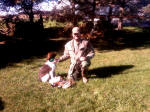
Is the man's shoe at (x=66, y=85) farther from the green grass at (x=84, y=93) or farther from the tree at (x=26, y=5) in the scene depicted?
the tree at (x=26, y=5)

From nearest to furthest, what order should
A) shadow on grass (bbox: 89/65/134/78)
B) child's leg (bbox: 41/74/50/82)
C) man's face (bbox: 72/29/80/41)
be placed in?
man's face (bbox: 72/29/80/41) < child's leg (bbox: 41/74/50/82) < shadow on grass (bbox: 89/65/134/78)

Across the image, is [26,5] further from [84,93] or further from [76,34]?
[84,93]

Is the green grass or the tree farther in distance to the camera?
the tree

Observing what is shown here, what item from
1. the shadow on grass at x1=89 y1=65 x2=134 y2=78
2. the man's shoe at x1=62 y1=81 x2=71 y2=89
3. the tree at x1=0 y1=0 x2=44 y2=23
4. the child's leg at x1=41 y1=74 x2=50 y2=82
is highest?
the tree at x1=0 y1=0 x2=44 y2=23

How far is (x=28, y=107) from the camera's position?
4.20 metres

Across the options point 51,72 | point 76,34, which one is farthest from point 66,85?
point 76,34

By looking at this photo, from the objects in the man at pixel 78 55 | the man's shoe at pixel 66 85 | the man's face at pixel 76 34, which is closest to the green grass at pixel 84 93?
the man's shoe at pixel 66 85

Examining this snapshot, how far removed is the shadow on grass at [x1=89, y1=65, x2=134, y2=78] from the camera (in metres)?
6.16

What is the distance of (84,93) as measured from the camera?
4.80 m

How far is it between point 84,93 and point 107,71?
2.11 m

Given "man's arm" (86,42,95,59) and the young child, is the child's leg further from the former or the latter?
"man's arm" (86,42,95,59)

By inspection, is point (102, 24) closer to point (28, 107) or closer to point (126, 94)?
point (126, 94)

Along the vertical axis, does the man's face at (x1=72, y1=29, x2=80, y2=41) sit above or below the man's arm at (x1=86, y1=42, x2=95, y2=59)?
above

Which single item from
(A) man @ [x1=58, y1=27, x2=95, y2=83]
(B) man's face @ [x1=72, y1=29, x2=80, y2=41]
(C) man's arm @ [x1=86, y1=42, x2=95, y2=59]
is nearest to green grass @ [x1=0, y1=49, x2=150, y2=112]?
(A) man @ [x1=58, y1=27, x2=95, y2=83]
